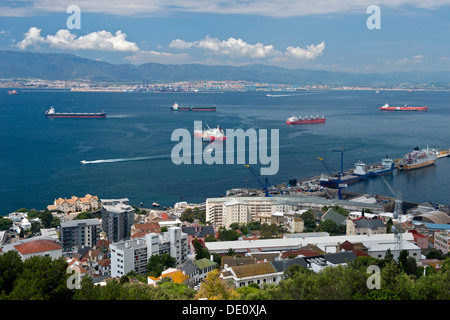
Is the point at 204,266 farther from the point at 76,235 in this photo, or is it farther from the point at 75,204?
the point at 75,204

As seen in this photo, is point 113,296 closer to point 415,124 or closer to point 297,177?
point 297,177

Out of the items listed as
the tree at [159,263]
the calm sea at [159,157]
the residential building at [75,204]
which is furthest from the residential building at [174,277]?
the calm sea at [159,157]

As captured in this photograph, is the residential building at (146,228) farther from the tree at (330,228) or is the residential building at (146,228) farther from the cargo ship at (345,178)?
the cargo ship at (345,178)

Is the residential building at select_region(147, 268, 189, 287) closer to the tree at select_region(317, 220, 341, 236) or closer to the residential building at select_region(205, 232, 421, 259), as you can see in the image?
the residential building at select_region(205, 232, 421, 259)

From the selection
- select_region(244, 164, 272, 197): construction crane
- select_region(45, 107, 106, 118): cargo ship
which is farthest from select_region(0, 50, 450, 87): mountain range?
select_region(244, 164, 272, 197): construction crane

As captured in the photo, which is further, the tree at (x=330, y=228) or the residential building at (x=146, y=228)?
the tree at (x=330, y=228)

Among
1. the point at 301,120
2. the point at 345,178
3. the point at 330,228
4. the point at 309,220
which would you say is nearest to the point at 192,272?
the point at 330,228

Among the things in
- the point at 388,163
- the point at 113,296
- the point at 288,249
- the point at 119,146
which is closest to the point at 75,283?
the point at 113,296
